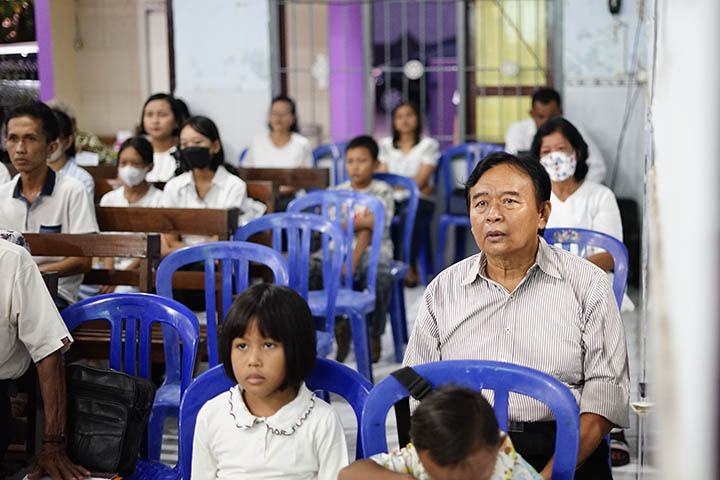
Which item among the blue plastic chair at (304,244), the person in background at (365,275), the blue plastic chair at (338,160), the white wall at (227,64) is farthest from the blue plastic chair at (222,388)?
the white wall at (227,64)

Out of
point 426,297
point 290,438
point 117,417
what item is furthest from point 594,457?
point 117,417

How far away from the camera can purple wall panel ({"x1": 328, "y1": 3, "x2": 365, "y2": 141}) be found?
6988 millimetres

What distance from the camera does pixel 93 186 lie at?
4199 millimetres

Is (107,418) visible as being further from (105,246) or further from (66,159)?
(66,159)

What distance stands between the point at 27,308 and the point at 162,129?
285 centimetres

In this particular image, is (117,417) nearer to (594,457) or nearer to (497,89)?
(594,457)

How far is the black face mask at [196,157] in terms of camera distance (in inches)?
159

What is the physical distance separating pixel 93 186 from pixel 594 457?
3.00m

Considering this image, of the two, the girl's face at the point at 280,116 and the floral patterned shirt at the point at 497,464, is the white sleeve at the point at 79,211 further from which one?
the girl's face at the point at 280,116

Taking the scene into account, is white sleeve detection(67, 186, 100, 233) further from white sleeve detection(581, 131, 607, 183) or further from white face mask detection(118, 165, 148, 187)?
white sleeve detection(581, 131, 607, 183)

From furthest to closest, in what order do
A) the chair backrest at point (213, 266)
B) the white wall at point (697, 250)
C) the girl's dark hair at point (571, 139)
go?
the girl's dark hair at point (571, 139)
the chair backrest at point (213, 266)
the white wall at point (697, 250)

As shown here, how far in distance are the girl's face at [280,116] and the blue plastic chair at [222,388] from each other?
417 centimetres

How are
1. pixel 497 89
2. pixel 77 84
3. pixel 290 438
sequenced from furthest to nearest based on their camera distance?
pixel 77 84, pixel 497 89, pixel 290 438

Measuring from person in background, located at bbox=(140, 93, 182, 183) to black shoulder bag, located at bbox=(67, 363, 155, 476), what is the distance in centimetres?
278
